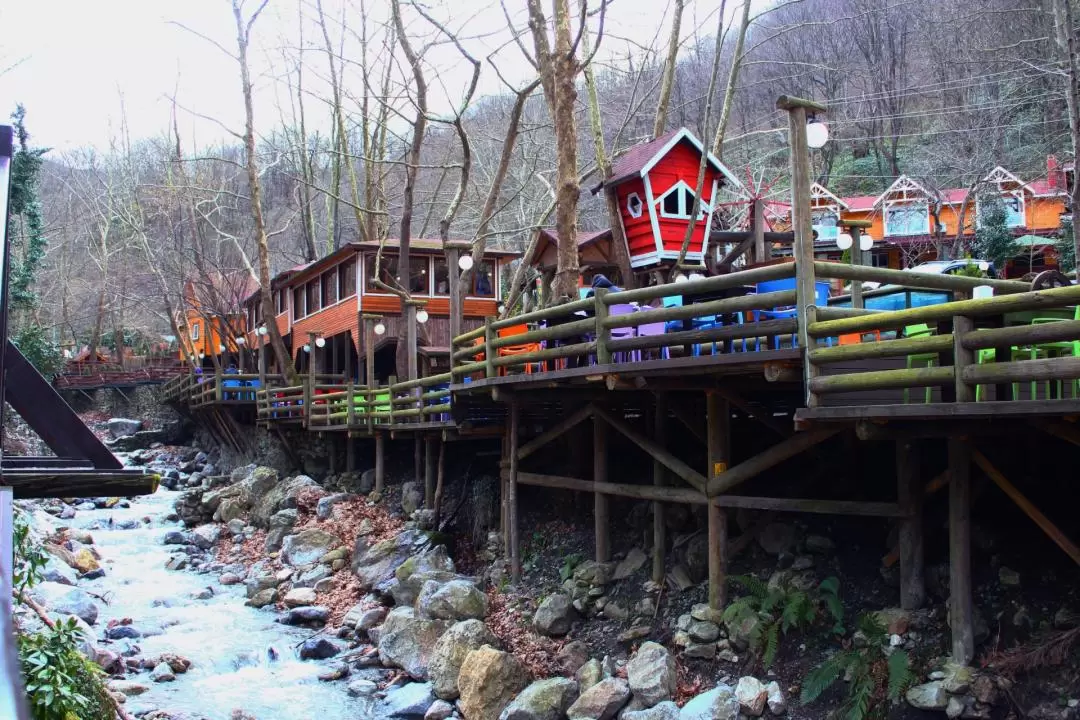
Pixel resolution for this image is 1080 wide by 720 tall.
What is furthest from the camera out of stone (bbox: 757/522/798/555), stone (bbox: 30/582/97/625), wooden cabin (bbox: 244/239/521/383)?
wooden cabin (bbox: 244/239/521/383)

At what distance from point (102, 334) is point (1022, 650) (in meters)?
58.8

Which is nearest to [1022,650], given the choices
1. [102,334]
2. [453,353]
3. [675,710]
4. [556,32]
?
[675,710]

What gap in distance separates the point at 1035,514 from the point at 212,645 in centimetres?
1243

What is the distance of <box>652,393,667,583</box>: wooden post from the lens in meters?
12.3

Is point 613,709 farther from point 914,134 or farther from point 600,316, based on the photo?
point 914,134

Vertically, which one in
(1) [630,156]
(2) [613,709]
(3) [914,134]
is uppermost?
(3) [914,134]

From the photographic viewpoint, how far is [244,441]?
33.2 m

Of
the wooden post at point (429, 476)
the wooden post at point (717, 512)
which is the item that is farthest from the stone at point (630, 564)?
the wooden post at point (429, 476)

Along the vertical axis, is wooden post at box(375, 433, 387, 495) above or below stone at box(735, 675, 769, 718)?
above

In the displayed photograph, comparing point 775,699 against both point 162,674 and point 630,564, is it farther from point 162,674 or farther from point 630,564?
point 162,674

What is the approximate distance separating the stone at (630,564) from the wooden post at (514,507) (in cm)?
215

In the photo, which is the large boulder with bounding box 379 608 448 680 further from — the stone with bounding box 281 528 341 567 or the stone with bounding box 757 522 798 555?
the stone with bounding box 281 528 341 567

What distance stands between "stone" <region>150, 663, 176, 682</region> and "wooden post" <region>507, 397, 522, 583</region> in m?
5.22

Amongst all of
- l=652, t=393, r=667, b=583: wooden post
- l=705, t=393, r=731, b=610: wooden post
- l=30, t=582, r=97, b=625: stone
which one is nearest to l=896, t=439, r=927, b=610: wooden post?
l=705, t=393, r=731, b=610: wooden post
